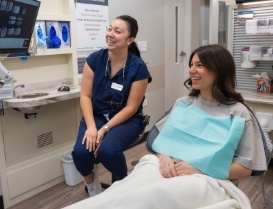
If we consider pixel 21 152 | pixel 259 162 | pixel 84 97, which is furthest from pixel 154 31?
pixel 259 162

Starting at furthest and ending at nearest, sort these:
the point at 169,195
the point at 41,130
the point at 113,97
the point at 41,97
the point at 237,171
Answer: the point at 41,130 → the point at 41,97 → the point at 113,97 → the point at 237,171 → the point at 169,195

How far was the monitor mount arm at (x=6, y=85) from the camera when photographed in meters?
1.88

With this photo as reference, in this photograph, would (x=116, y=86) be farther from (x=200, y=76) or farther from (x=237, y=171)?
(x=237, y=171)

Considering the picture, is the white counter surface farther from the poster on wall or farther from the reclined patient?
the poster on wall

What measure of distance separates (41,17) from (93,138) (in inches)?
43.4

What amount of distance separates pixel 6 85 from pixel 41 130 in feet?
1.93

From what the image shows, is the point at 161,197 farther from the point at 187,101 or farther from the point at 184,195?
the point at 187,101

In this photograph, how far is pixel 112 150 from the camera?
1.72 meters

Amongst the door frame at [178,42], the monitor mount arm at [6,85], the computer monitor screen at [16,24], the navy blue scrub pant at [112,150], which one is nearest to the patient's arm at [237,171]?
the navy blue scrub pant at [112,150]

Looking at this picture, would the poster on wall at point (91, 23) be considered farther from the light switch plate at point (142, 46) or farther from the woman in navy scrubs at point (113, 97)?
the woman in navy scrubs at point (113, 97)

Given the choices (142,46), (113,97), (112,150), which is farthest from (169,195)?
(142,46)

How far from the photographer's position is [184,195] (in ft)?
3.45

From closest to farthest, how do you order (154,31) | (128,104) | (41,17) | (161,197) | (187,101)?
(161,197) < (187,101) < (128,104) < (41,17) < (154,31)

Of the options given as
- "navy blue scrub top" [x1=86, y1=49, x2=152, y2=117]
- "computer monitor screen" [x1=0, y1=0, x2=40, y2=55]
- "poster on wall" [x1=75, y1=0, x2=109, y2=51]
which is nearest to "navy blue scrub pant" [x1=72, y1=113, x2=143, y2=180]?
"navy blue scrub top" [x1=86, y1=49, x2=152, y2=117]
